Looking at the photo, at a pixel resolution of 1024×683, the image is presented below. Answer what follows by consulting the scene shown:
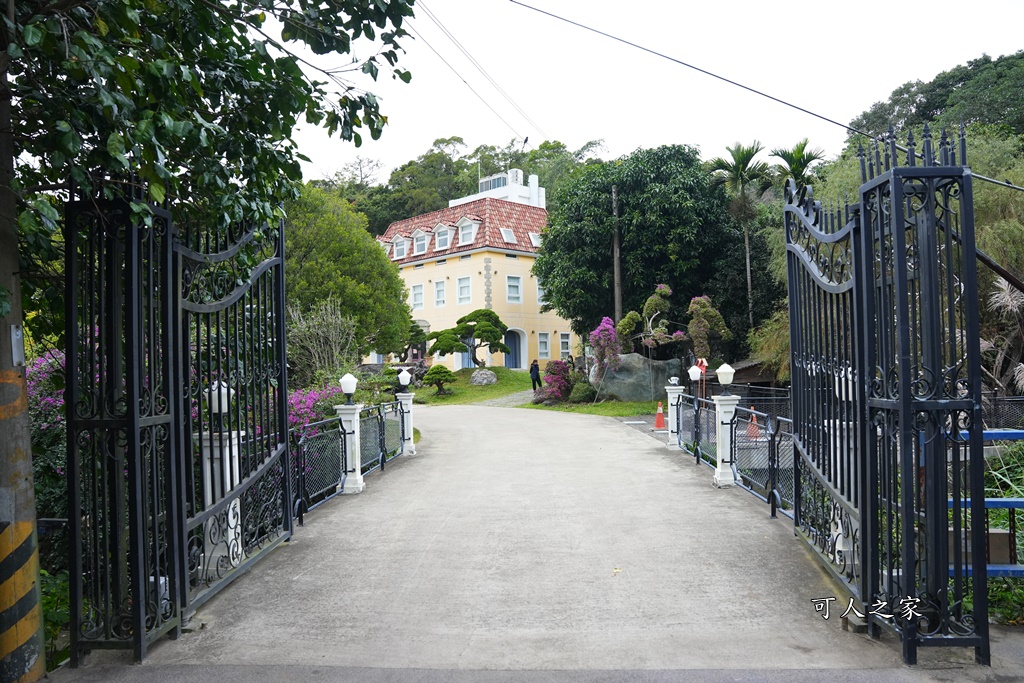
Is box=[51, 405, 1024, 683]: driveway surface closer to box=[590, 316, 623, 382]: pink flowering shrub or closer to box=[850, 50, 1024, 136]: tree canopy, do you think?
box=[590, 316, 623, 382]: pink flowering shrub

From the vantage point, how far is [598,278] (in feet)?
95.3

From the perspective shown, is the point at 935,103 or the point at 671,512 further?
the point at 935,103

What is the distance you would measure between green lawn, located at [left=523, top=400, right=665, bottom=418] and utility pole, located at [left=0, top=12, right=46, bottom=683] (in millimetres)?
19390

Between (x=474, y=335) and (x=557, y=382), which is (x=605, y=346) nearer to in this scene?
(x=557, y=382)

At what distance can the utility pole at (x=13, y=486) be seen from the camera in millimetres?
4367

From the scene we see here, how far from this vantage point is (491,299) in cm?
3784

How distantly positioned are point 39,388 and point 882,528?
870cm

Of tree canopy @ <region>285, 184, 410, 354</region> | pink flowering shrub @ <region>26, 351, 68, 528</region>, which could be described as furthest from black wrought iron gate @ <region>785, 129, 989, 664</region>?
tree canopy @ <region>285, 184, 410, 354</region>

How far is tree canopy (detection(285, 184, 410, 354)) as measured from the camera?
80.7 ft

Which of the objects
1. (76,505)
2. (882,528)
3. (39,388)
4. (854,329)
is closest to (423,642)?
(76,505)

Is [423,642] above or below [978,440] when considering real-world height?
below

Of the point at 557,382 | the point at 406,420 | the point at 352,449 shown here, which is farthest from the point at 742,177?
the point at 352,449

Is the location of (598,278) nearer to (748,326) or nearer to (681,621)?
(748,326)

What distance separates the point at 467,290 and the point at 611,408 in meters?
15.7
